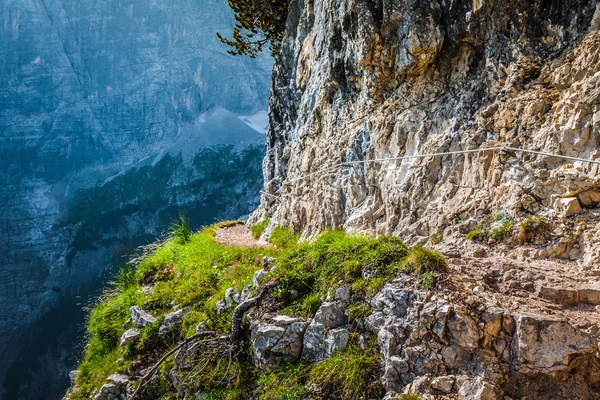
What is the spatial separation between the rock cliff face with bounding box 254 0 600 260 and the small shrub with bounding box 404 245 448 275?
5.00 feet

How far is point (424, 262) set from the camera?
4.16 meters

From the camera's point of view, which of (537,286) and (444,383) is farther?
(537,286)

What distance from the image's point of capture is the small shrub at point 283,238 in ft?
34.8

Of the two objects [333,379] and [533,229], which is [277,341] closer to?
[333,379]

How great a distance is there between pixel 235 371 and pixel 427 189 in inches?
155

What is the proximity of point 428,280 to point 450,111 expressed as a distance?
3736mm

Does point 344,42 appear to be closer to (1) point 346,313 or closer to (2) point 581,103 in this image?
(2) point 581,103

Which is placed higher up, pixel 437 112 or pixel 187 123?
pixel 437 112

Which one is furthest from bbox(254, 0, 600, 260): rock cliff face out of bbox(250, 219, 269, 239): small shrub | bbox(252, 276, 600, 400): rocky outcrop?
bbox(250, 219, 269, 239): small shrub

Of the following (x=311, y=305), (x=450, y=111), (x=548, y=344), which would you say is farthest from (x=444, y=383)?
(x=450, y=111)

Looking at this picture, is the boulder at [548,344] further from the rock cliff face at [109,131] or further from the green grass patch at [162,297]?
the rock cliff face at [109,131]

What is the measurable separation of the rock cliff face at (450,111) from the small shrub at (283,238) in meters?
0.36

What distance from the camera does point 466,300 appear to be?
3641 millimetres

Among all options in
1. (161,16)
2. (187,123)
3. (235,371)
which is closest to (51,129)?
(187,123)
